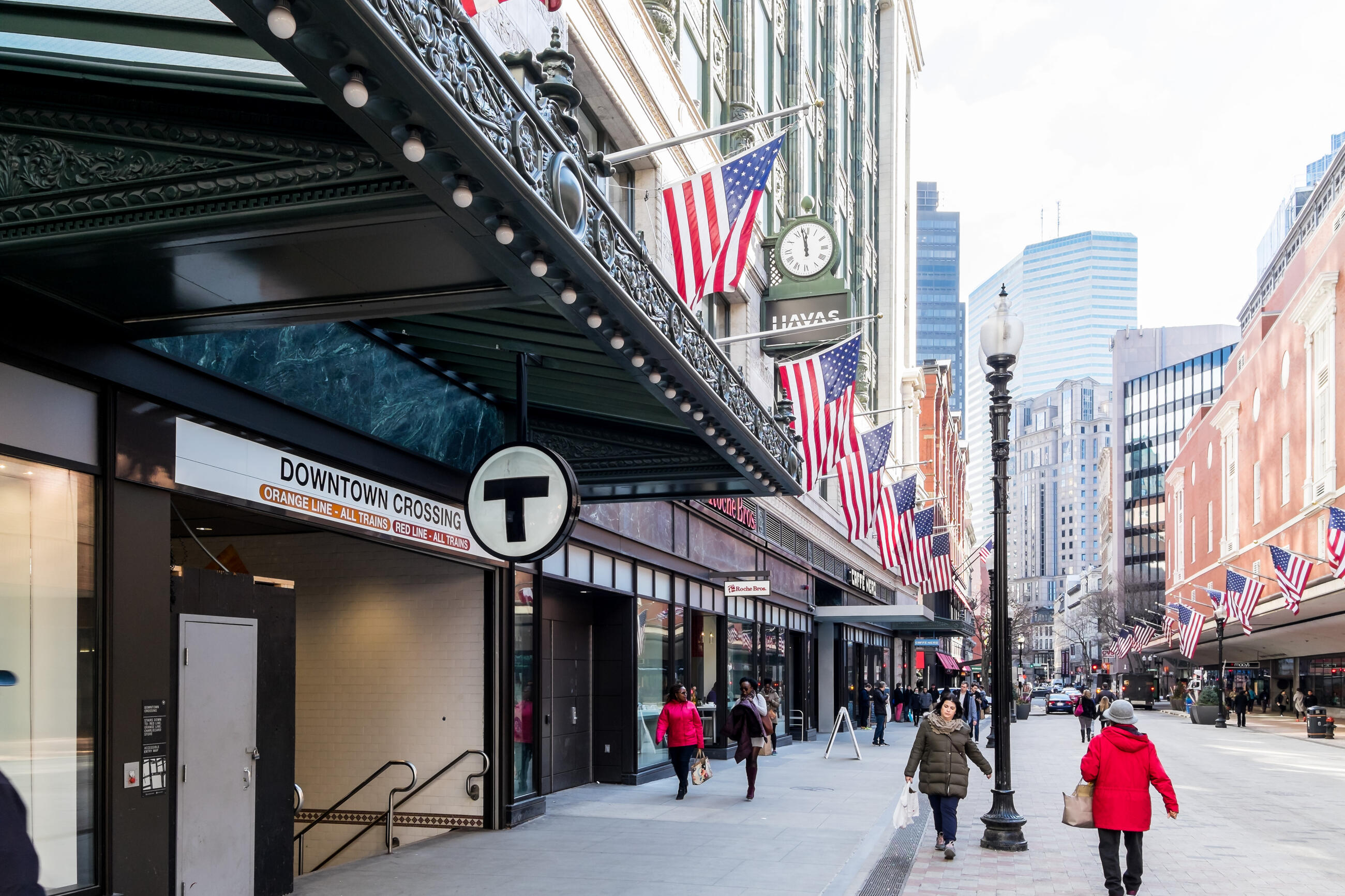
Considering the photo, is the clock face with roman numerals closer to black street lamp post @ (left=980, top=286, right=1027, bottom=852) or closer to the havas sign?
the havas sign

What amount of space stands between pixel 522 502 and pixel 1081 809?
17.6 feet

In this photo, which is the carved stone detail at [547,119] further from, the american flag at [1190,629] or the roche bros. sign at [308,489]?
the american flag at [1190,629]

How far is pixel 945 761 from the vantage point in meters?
12.5

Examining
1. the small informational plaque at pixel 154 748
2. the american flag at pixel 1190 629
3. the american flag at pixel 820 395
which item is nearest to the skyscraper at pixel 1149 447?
the american flag at pixel 1190 629

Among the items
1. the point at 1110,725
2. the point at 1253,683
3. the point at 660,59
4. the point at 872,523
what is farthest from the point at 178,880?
the point at 1253,683

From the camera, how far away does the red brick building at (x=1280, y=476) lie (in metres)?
44.7

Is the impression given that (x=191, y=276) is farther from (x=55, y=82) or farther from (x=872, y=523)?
(x=872, y=523)

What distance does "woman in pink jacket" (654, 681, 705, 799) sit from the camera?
17266mm

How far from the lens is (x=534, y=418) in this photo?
527 inches

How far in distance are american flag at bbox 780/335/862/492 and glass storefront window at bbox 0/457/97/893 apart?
10.9 meters

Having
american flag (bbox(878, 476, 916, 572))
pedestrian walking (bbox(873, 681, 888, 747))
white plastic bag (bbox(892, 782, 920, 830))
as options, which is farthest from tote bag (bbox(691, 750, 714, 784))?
pedestrian walking (bbox(873, 681, 888, 747))

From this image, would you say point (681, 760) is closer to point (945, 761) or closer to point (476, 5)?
point (945, 761)

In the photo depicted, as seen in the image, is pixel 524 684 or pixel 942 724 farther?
pixel 524 684

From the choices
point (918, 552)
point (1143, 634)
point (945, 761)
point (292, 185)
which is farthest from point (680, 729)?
point (1143, 634)
